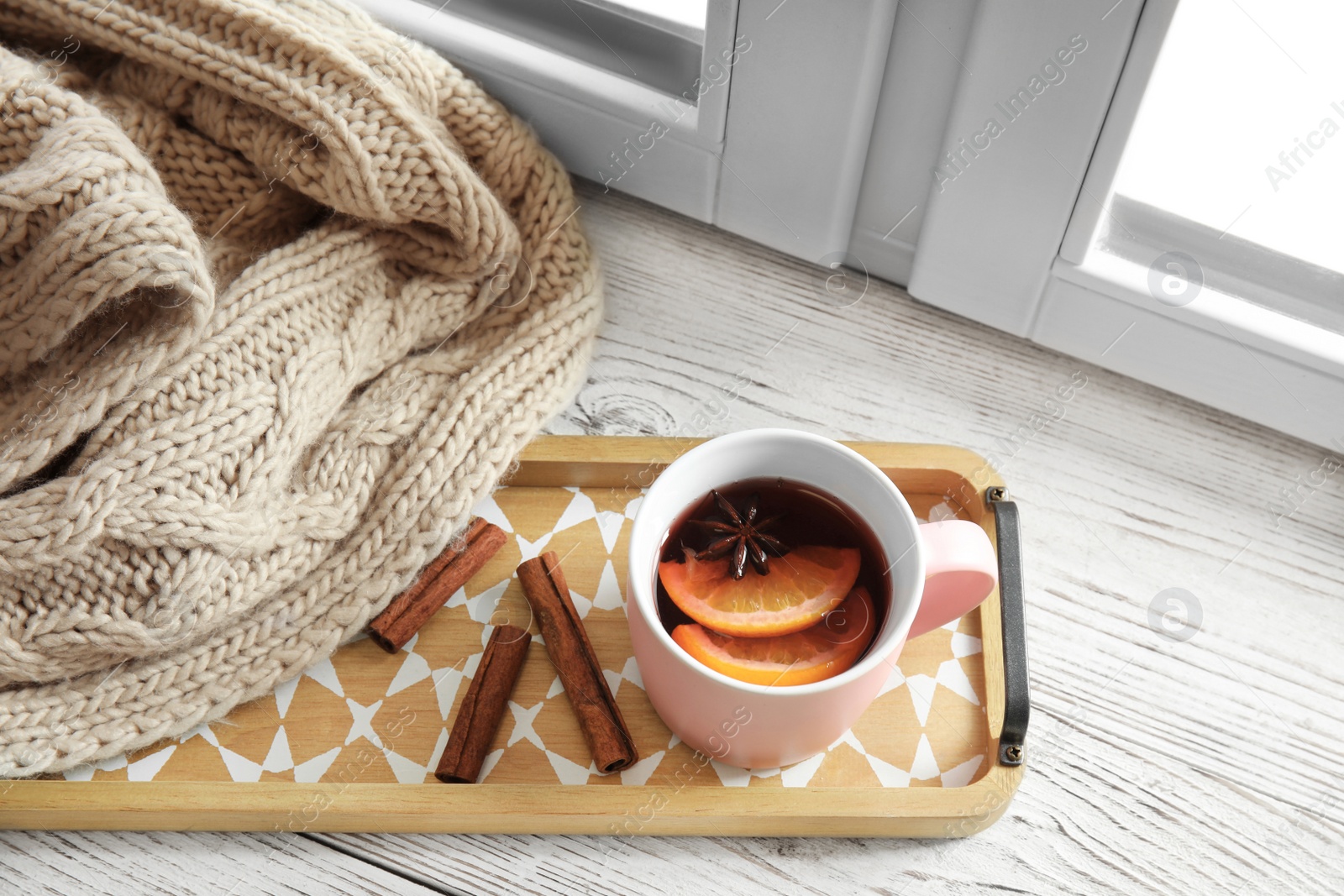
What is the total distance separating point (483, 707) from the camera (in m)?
0.53

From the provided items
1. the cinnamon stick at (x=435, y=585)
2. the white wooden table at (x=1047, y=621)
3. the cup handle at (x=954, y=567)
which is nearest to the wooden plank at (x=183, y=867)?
the white wooden table at (x=1047, y=621)

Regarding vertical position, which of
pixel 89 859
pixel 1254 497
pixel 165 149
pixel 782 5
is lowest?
pixel 89 859

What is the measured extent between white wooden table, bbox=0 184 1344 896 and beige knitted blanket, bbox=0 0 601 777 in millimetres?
63

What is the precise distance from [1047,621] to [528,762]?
0.30 metres

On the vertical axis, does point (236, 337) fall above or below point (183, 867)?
above

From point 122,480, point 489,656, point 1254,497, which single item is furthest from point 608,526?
point 1254,497

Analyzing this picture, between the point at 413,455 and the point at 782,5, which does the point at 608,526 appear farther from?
the point at 782,5

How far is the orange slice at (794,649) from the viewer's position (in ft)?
1.56

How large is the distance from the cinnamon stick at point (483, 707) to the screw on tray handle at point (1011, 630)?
0.80 feet

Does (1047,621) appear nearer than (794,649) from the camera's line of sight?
No

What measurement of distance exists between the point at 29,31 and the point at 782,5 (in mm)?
440

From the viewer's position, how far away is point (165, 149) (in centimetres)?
61

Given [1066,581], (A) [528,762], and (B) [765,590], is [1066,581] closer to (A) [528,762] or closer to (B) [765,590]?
(B) [765,590]

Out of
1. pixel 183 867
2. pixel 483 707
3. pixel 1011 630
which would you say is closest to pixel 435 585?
pixel 483 707
